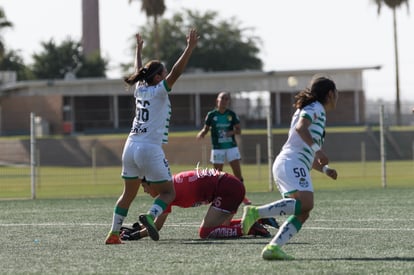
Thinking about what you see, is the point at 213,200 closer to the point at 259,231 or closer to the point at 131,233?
the point at 259,231

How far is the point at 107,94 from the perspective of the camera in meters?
64.1

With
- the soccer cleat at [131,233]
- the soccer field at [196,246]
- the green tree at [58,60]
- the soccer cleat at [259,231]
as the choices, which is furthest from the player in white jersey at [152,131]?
the green tree at [58,60]

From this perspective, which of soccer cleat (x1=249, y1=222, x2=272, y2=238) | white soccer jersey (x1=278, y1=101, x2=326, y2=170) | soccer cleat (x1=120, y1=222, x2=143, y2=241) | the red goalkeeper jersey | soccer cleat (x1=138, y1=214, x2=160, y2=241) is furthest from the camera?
the red goalkeeper jersey

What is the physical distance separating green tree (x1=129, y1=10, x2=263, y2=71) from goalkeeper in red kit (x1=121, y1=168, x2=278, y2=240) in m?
89.5

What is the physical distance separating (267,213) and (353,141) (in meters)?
38.0

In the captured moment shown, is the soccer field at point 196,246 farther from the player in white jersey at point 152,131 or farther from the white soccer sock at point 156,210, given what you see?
the player in white jersey at point 152,131

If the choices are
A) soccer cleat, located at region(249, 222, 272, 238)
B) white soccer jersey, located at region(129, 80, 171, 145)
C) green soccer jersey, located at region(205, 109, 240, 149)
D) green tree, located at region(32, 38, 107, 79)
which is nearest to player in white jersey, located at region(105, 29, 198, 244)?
white soccer jersey, located at region(129, 80, 171, 145)

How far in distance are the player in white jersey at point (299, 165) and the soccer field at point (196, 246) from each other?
0.97 ft

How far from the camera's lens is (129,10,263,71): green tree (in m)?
105

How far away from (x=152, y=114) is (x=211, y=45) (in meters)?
94.8

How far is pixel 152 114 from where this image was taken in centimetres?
1195

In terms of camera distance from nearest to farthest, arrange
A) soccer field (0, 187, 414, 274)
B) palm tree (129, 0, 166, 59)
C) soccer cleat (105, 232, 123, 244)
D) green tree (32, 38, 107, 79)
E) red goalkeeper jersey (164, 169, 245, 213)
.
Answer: soccer field (0, 187, 414, 274) < soccer cleat (105, 232, 123, 244) < red goalkeeper jersey (164, 169, 245, 213) < palm tree (129, 0, 166, 59) < green tree (32, 38, 107, 79)

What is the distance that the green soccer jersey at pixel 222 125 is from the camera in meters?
20.3

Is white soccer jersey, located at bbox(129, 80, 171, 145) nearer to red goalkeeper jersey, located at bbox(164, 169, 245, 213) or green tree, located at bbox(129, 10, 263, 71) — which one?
red goalkeeper jersey, located at bbox(164, 169, 245, 213)
